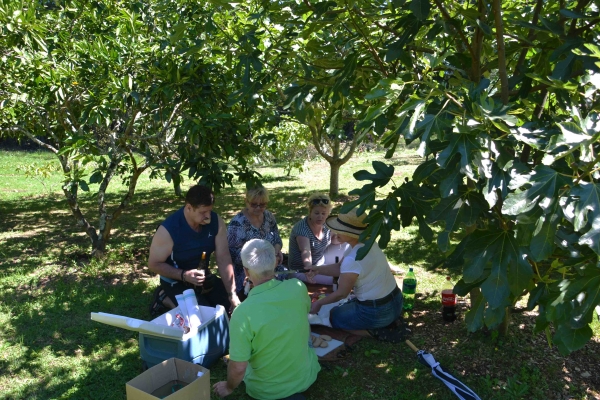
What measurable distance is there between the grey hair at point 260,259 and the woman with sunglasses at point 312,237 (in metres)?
1.95

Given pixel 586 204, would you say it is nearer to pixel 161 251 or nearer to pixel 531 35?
pixel 531 35

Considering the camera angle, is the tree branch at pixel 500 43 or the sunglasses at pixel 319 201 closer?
the tree branch at pixel 500 43

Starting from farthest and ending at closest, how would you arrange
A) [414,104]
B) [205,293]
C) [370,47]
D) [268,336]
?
[205,293] < [370,47] < [268,336] < [414,104]

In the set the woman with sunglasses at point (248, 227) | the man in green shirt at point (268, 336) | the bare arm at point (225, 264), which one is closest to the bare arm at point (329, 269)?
the woman with sunglasses at point (248, 227)

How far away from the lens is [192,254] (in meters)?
4.67

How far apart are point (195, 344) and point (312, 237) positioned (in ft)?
6.72

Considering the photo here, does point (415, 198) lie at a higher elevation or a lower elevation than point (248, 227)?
higher

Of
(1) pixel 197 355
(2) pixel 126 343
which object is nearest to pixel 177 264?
(2) pixel 126 343

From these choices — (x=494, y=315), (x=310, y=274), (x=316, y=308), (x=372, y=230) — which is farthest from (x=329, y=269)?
(x=494, y=315)

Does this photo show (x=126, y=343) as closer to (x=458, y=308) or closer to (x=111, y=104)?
(x=111, y=104)

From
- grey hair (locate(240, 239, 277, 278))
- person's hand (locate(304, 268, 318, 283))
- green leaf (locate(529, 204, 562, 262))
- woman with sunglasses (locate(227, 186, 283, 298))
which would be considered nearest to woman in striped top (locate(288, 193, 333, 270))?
person's hand (locate(304, 268, 318, 283))

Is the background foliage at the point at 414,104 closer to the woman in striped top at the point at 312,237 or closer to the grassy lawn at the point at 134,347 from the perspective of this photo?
the grassy lawn at the point at 134,347

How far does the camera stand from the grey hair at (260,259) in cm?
339

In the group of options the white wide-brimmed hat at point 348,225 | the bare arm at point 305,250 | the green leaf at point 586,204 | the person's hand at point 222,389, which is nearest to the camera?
the green leaf at point 586,204
